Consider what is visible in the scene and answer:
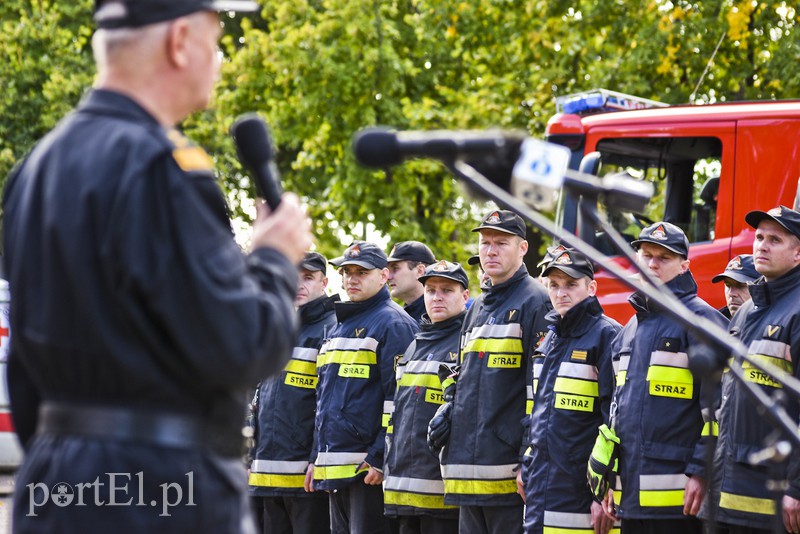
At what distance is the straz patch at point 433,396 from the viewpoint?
830 centimetres

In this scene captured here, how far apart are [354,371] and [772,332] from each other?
3.48 meters

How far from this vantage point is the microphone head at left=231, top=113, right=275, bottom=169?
301 centimetres

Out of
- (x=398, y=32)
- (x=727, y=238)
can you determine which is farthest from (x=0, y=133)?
(x=727, y=238)

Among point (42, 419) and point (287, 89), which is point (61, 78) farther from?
point (42, 419)

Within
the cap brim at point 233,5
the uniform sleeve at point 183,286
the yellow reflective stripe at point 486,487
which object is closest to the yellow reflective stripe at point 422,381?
the yellow reflective stripe at point 486,487

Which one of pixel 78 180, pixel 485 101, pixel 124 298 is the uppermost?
pixel 485 101

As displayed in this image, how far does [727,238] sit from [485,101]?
25.6 ft

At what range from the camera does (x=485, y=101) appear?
54.0ft

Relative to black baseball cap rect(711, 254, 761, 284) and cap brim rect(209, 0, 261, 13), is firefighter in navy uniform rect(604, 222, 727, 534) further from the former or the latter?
cap brim rect(209, 0, 261, 13)

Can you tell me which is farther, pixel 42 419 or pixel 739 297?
pixel 739 297

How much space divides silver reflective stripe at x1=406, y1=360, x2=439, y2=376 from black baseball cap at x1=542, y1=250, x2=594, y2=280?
114cm

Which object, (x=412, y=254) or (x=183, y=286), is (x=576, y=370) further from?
(x=183, y=286)

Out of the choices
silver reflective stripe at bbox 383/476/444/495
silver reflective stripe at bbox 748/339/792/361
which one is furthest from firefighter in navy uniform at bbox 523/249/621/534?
silver reflective stripe at bbox 748/339/792/361

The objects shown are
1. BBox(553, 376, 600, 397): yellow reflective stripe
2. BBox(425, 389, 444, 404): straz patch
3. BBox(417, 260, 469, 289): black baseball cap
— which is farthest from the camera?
BBox(417, 260, 469, 289): black baseball cap
